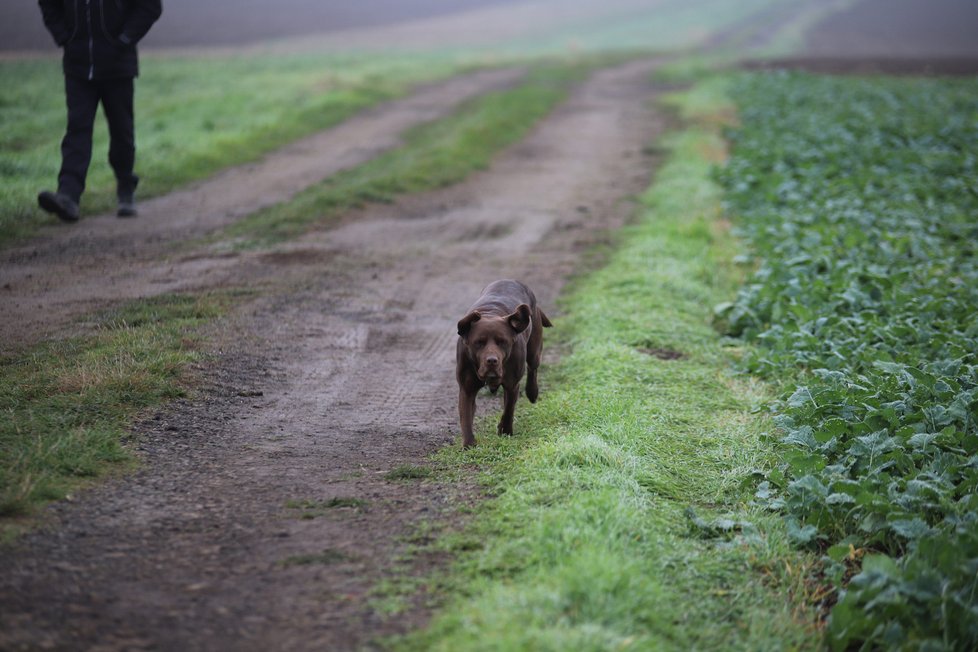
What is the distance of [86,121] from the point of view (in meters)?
10.5

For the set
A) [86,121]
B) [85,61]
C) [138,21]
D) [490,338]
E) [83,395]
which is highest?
[138,21]

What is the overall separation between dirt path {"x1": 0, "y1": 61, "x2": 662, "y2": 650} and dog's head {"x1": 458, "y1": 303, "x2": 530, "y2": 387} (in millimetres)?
694

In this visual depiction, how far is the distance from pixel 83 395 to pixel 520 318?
9.06ft

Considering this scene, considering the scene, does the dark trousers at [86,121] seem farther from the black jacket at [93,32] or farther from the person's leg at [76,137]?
the black jacket at [93,32]

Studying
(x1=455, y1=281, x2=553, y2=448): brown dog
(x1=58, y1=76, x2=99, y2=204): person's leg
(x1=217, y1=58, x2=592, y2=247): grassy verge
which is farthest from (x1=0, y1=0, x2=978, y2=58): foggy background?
(x1=455, y1=281, x2=553, y2=448): brown dog

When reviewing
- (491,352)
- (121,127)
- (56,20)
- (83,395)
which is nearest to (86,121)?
(121,127)

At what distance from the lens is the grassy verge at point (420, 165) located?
11727 mm

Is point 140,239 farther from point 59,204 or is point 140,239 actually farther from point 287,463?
point 287,463

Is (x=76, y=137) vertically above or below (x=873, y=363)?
above

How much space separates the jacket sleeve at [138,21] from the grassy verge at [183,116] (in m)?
2.23

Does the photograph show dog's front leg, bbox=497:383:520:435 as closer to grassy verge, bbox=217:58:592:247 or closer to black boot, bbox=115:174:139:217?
grassy verge, bbox=217:58:592:247

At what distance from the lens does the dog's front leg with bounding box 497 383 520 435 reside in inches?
249

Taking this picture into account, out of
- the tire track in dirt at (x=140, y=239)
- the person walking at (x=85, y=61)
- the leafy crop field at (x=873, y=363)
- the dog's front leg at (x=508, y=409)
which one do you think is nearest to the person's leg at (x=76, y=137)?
the person walking at (x=85, y=61)

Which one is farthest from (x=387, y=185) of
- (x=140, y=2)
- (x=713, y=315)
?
(x=713, y=315)
